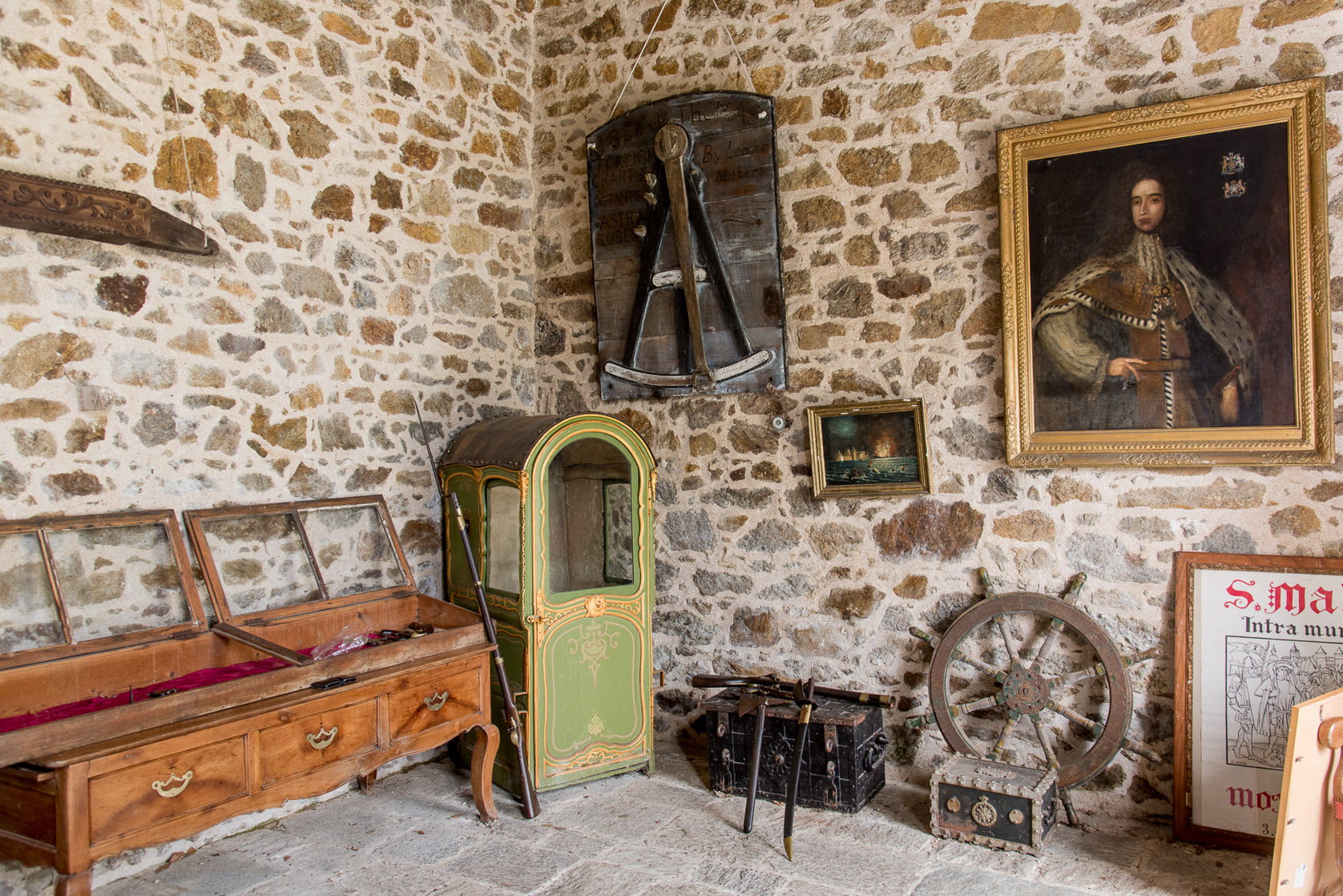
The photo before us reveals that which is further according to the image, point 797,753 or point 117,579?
point 797,753

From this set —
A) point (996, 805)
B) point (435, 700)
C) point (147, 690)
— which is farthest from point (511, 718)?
point (996, 805)

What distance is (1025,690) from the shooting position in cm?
331

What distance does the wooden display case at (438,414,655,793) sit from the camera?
3449 millimetres

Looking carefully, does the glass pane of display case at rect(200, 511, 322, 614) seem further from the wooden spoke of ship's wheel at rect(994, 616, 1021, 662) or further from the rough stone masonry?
the wooden spoke of ship's wheel at rect(994, 616, 1021, 662)

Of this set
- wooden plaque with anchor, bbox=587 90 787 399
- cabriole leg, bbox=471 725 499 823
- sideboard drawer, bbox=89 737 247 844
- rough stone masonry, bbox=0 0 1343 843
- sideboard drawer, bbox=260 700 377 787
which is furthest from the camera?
wooden plaque with anchor, bbox=587 90 787 399

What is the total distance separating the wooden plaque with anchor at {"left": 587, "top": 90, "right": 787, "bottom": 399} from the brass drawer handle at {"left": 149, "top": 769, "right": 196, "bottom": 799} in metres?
2.40

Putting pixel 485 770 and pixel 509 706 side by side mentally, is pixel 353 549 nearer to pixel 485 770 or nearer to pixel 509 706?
pixel 509 706

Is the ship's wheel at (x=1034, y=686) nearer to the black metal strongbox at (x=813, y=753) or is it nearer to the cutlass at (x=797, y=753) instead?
the black metal strongbox at (x=813, y=753)

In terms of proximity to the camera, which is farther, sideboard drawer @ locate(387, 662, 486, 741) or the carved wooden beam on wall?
sideboard drawer @ locate(387, 662, 486, 741)

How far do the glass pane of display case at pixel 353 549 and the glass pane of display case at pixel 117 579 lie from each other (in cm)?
53

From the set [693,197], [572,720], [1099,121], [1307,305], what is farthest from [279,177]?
[1307,305]

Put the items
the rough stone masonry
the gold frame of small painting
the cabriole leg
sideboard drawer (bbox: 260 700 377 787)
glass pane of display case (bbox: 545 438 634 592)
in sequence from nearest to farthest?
1. sideboard drawer (bbox: 260 700 377 787)
2. the rough stone masonry
3. the cabriole leg
4. the gold frame of small painting
5. glass pane of display case (bbox: 545 438 634 592)

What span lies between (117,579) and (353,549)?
884 mm

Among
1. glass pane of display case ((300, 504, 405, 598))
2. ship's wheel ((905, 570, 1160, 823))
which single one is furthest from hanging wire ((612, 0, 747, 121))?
ship's wheel ((905, 570, 1160, 823))
